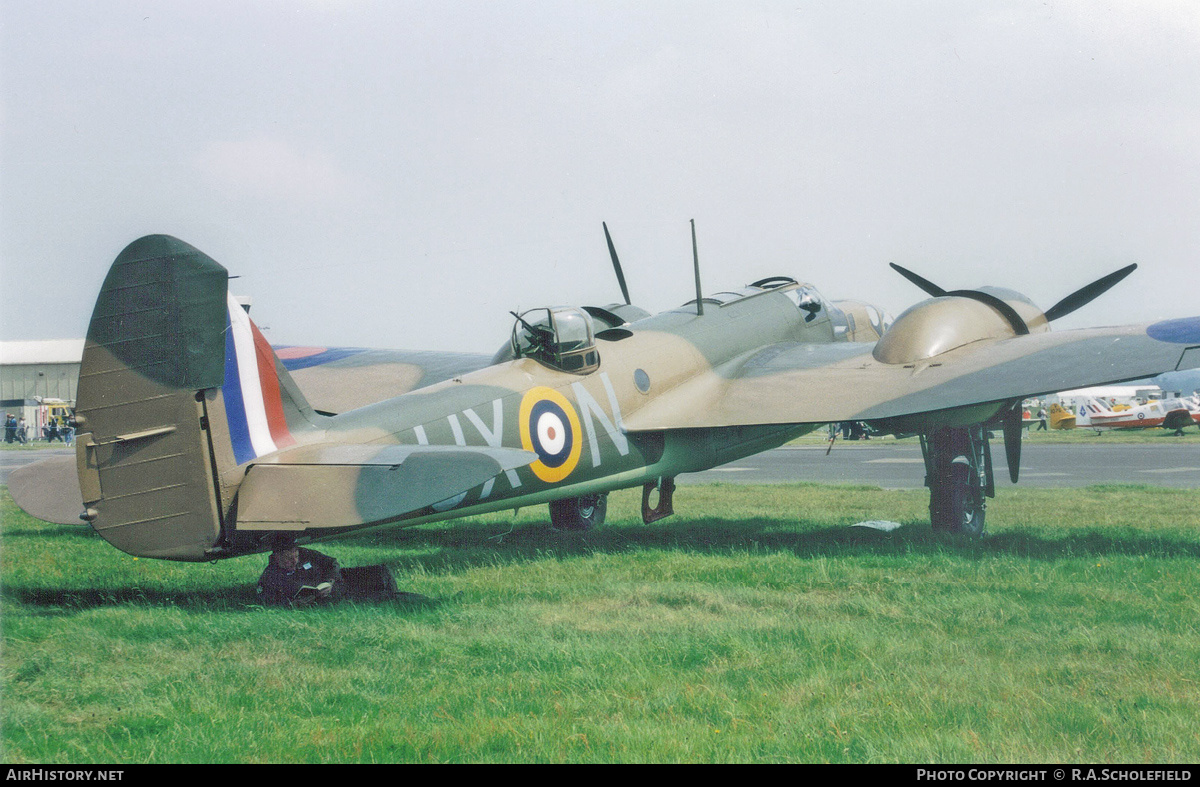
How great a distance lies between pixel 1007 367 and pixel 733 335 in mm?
3643

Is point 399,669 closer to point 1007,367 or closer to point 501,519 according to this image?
point 1007,367

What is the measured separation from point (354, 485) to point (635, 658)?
2.49 meters

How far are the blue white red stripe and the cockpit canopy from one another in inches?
142

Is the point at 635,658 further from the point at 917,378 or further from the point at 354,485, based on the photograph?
the point at 917,378

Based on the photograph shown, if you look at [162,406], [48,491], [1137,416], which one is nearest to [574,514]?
[48,491]

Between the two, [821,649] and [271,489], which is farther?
[271,489]

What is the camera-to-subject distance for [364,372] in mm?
16391

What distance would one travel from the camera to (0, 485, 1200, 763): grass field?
4906 mm

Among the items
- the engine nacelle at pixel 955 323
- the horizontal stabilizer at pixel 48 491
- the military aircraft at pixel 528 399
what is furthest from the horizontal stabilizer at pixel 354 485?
the engine nacelle at pixel 955 323

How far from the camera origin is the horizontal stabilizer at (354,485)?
7398mm

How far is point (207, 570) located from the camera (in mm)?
10336

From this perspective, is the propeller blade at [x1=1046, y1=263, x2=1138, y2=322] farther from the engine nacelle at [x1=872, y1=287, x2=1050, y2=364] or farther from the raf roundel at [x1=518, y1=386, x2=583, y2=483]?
the raf roundel at [x1=518, y1=386, x2=583, y2=483]

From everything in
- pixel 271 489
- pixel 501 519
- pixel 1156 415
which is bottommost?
pixel 1156 415
